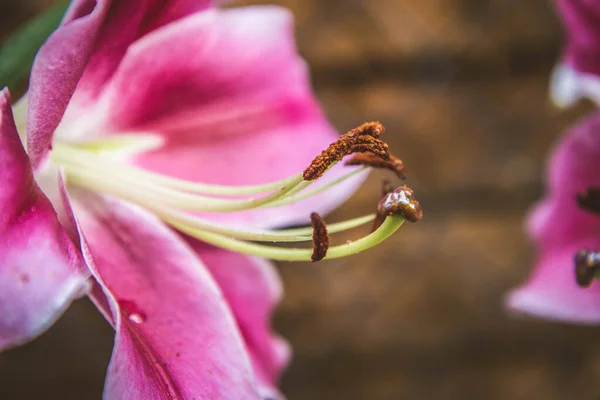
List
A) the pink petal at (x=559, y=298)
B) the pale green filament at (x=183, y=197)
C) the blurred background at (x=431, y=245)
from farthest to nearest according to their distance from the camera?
the blurred background at (x=431, y=245) < the pink petal at (x=559, y=298) < the pale green filament at (x=183, y=197)

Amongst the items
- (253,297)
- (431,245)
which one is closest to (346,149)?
(253,297)

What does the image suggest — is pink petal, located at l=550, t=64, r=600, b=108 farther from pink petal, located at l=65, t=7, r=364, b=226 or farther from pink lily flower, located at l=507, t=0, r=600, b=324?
pink petal, located at l=65, t=7, r=364, b=226

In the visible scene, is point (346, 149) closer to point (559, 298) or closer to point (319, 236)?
point (319, 236)

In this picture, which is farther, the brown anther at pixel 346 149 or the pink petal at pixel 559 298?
the pink petal at pixel 559 298

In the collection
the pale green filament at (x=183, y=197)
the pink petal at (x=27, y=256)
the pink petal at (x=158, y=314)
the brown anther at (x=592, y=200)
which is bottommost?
the pink petal at (x=158, y=314)

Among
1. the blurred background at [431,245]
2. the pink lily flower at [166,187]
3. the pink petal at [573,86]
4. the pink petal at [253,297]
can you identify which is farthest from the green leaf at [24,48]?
the blurred background at [431,245]

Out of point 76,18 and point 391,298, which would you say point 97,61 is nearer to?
point 76,18

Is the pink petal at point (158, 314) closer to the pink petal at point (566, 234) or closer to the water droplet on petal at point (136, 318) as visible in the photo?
the water droplet on petal at point (136, 318)
